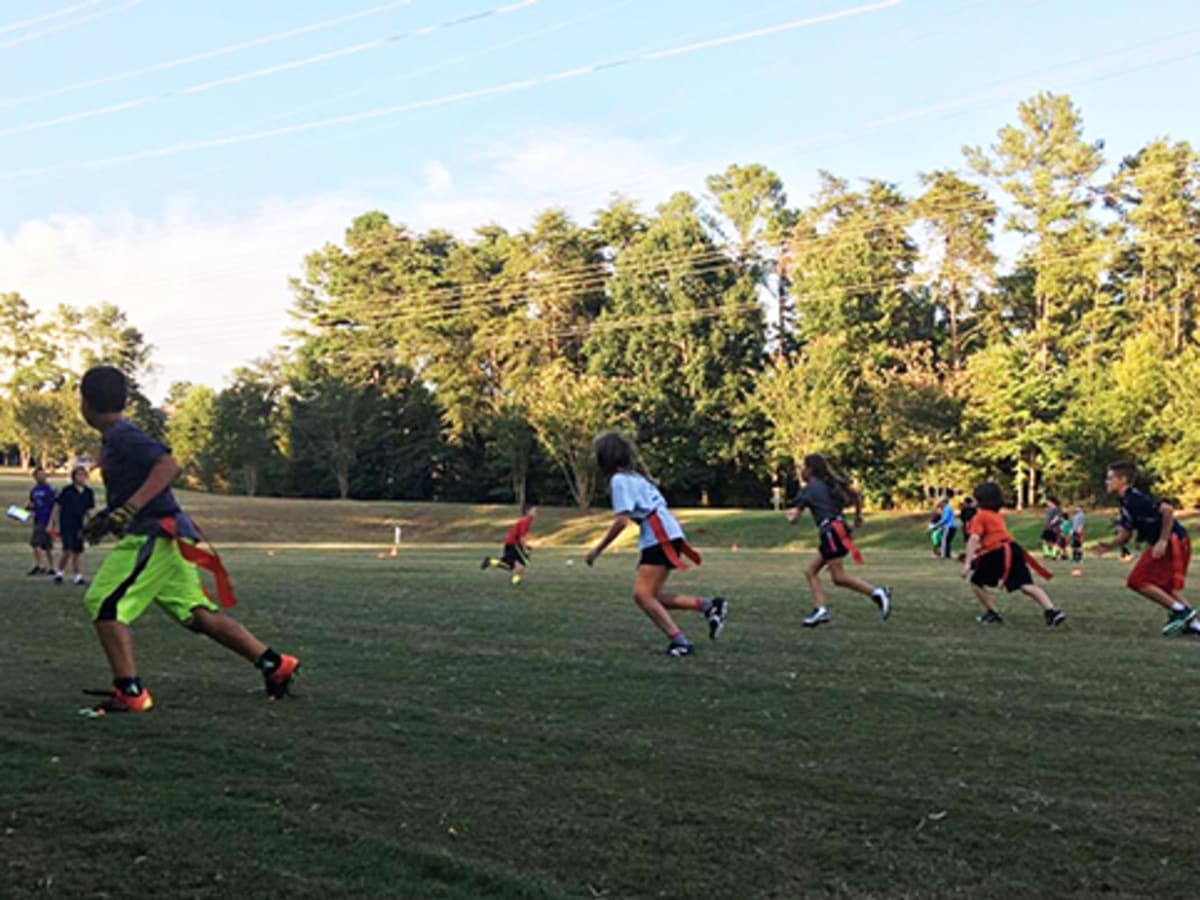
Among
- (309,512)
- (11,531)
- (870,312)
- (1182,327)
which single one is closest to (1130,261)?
(1182,327)

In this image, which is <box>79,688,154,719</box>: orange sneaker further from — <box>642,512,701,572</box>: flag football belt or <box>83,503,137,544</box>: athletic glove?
<box>642,512,701,572</box>: flag football belt

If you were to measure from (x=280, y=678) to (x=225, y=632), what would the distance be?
1.43 ft

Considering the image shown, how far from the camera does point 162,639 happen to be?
9.77 m

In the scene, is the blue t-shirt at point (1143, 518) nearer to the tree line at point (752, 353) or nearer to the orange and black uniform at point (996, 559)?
the orange and black uniform at point (996, 559)

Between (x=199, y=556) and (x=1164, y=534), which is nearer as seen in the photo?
(x=199, y=556)

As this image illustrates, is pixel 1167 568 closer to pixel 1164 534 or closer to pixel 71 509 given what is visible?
pixel 1164 534

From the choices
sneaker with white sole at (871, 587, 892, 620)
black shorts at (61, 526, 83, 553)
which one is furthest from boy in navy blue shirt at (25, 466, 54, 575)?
sneaker with white sole at (871, 587, 892, 620)

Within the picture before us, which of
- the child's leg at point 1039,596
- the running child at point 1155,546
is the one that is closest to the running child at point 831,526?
the child's leg at point 1039,596

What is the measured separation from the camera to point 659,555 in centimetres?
933

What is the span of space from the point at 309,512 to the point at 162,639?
44.0 metres

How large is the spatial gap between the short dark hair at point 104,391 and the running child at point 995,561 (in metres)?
8.80

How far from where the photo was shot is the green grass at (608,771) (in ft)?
13.2

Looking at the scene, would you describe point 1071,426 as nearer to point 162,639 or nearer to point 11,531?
point 11,531

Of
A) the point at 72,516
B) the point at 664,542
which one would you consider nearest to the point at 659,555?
the point at 664,542
